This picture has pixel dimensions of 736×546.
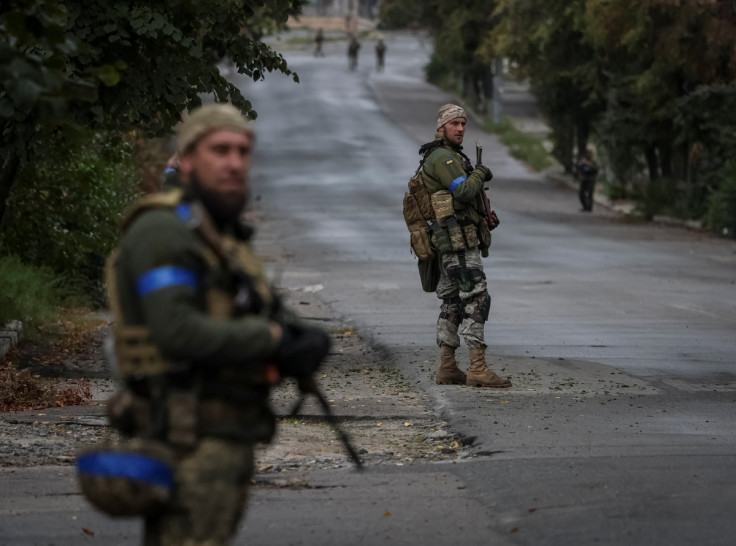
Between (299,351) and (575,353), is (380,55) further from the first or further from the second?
(299,351)

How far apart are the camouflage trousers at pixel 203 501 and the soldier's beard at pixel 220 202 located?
2.12ft

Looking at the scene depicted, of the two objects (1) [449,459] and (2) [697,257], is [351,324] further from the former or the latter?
(2) [697,257]

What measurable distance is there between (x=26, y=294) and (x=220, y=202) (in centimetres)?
1091

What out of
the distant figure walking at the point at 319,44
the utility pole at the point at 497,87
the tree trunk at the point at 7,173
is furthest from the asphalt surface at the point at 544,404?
the distant figure walking at the point at 319,44

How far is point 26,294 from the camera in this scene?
1484 centimetres

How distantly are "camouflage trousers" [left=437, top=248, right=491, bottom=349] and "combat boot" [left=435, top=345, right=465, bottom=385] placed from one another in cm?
6

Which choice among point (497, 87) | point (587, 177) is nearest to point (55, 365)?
point (587, 177)

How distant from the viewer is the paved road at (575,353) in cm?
716

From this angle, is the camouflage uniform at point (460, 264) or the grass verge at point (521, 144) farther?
the grass verge at point (521, 144)

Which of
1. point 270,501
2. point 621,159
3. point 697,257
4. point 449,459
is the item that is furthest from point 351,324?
point 621,159

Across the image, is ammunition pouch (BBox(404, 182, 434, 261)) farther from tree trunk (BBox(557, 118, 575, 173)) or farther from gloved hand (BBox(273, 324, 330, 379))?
tree trunk (BBox(557, 118, 575, 173))

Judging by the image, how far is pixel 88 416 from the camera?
990cm

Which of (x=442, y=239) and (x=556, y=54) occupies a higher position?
(x=442, y=239)

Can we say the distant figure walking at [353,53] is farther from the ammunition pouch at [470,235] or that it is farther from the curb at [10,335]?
the ammunition pouch at [470,235]
